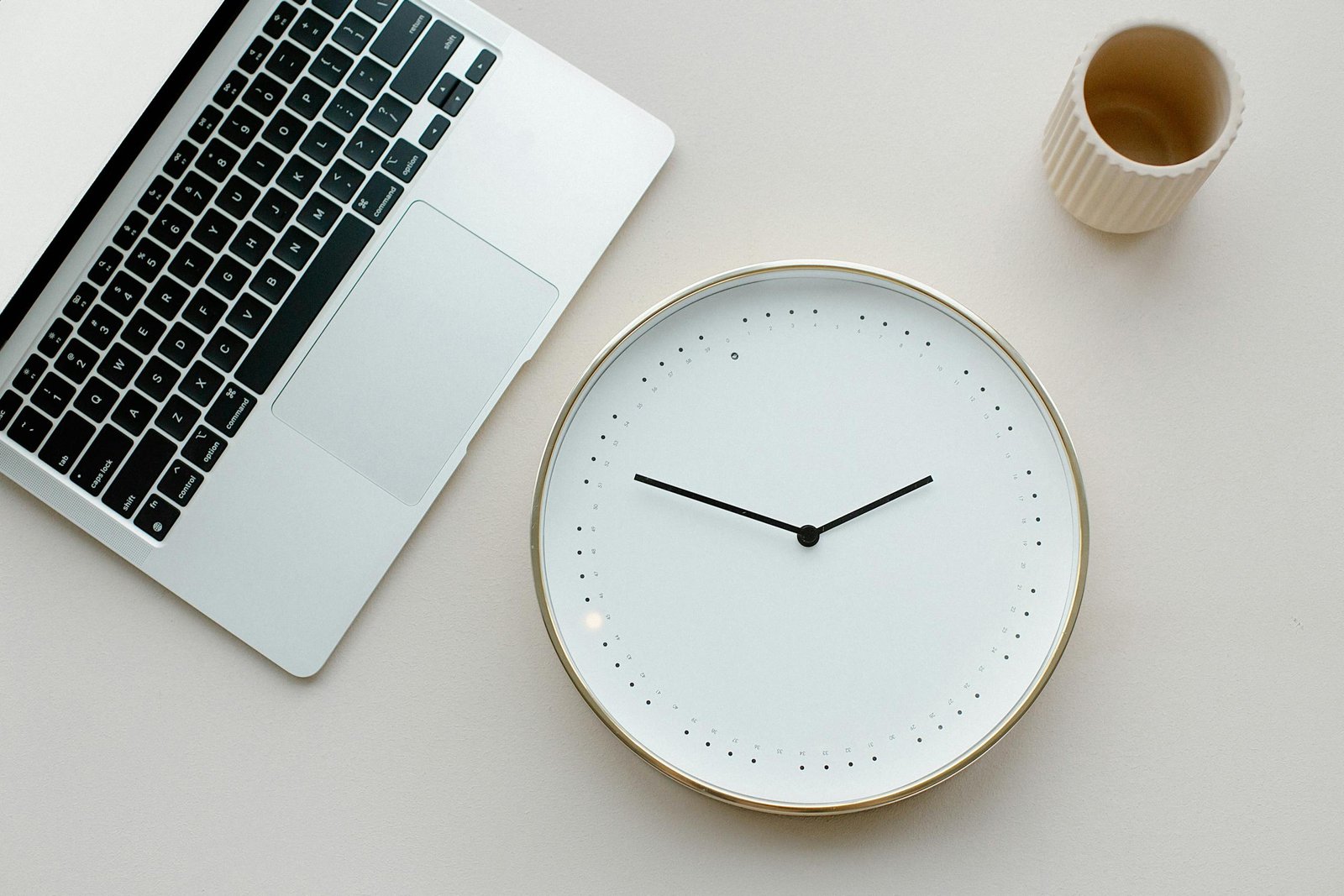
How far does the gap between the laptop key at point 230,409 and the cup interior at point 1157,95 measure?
63cm

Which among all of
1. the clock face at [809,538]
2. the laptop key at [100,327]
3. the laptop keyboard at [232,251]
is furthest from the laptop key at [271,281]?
the clock face at [809,538]

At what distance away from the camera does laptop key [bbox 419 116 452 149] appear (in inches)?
29.6

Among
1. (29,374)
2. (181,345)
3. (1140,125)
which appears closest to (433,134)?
(181,345)

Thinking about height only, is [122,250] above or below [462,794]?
above

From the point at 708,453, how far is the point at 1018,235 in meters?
0.29

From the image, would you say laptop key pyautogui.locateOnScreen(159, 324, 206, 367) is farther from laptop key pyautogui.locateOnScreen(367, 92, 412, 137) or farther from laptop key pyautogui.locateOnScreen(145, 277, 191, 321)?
laptop key pyautogui.locateOnScreen(367, 92, 412, 137)

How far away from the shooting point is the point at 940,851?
2.44 ft

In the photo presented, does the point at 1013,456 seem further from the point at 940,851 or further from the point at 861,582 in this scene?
the point at 940,851

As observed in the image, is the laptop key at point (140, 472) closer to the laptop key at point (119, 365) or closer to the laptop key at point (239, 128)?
the laptop key at point (119, 365)

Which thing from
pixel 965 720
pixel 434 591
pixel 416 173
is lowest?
pixel 434 591

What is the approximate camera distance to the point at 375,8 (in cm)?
76

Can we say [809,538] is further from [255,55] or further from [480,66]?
[255,55]

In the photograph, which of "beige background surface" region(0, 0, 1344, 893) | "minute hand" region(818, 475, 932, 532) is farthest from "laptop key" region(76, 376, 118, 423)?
"minute hand" region(818, 475, 932, 532)

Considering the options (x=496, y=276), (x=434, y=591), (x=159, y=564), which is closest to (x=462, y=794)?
(x=434, y=591)
